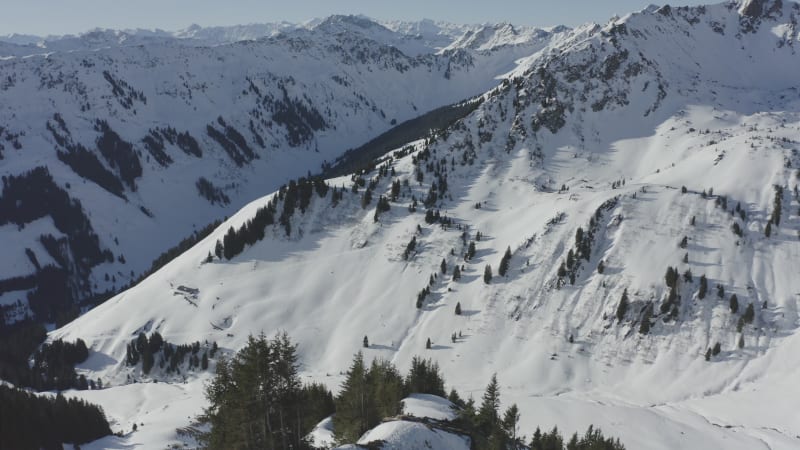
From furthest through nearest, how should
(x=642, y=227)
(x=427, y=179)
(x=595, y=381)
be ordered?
(x=427, y=179) → (x=642, y=227) → (x=595, y=381)

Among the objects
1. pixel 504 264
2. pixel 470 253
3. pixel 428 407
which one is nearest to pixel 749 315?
pixel 504 264

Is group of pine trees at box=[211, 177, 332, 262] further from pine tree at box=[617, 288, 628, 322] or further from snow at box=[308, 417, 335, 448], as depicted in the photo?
snow at box=[308, 417, 335, 448]

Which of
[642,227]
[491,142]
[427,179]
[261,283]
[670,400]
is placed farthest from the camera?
[491,142]

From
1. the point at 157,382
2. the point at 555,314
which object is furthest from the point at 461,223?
the point at 157,382

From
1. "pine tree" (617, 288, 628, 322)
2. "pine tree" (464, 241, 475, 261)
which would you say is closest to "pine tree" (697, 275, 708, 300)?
"pine tree" (617, 288, 628, 322)

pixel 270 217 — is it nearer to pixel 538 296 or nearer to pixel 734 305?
pixel 538 296

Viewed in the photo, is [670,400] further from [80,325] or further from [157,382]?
[80,325]

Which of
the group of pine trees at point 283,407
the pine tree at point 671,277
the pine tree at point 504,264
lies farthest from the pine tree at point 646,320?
the group of pine trees at point 283,407

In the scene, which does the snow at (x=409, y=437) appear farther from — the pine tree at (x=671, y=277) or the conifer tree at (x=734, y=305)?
the conifer tree at (x=734, y=305)
